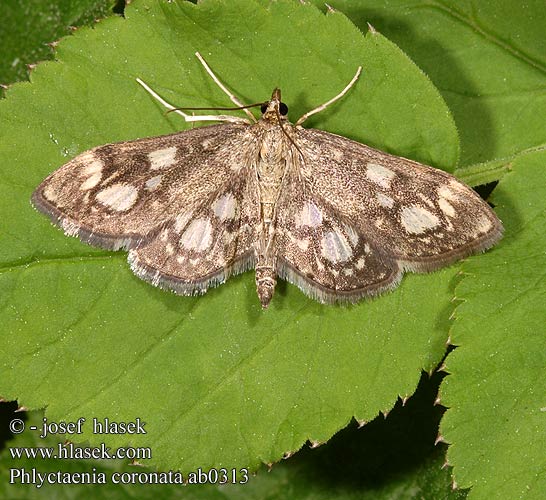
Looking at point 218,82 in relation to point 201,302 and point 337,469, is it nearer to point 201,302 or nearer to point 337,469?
point 201,302

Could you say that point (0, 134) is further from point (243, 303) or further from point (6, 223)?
point (243, 303)

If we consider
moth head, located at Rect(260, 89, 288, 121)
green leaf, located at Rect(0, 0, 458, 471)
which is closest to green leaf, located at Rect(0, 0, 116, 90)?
green leaf, located at Rect(0, 0, 458, 471)

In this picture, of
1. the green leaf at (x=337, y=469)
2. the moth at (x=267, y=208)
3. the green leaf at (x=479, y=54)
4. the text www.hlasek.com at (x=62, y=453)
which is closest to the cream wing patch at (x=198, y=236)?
the moth at (x=267, y=208)

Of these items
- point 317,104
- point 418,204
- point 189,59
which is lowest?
point 418,204

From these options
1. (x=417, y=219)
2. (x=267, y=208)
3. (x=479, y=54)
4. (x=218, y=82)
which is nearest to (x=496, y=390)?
(x=417, y=219)

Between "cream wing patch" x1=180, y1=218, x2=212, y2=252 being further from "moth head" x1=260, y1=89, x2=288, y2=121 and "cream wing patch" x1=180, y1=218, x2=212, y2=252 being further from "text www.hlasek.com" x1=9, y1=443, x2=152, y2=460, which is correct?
"text www.hlasek.com" x1=9, y1=443, x2=152, y2=460

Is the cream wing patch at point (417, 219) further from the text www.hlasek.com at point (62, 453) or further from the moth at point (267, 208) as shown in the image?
the text www.hlasek.com at point (62, 453)

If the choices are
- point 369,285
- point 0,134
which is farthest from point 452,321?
point 0,134
